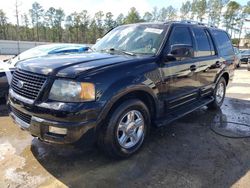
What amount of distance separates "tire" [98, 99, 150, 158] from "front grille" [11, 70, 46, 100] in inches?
37.2

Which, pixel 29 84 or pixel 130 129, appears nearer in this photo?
pixel 29 84

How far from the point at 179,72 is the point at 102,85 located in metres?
1.78

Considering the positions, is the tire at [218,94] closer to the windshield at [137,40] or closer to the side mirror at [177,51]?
the side mirror at [177,51]

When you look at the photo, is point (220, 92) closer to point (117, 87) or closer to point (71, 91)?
point (117, 87)

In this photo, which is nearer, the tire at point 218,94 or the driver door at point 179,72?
the driver door at point 179,72

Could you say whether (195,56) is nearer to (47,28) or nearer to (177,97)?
(177,97)

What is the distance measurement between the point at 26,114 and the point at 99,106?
0.96 meters

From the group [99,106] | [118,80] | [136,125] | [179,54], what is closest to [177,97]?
[179,54]

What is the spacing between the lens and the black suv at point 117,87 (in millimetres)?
2996

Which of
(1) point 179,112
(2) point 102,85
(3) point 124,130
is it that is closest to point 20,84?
(2) point 102,85

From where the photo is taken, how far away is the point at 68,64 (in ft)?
10.7

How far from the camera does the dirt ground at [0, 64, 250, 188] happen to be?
3.14m

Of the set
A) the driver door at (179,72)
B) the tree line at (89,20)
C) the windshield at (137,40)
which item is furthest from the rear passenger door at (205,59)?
the tree line at (89,20)

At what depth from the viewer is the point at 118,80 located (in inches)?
128
